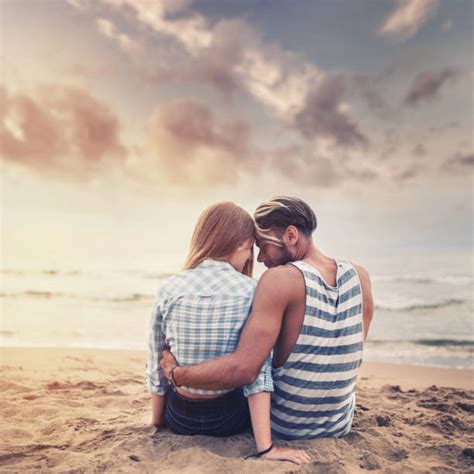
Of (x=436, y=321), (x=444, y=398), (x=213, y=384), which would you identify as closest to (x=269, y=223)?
(x=213, y=384)

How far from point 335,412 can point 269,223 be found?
44.5 inches

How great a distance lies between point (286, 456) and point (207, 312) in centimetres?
79

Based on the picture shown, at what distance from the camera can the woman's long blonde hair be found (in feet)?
8.21

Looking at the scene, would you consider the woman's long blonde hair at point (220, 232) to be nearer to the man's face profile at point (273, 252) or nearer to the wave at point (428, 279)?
the man's face profile at point (273, 252)

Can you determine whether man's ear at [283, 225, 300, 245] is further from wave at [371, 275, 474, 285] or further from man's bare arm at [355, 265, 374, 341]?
wave at [371, 275, 474, 285]

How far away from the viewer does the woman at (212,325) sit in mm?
2357

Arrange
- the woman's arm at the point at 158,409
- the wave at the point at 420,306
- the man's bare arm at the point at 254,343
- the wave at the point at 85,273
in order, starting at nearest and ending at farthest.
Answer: the man's bare arm at the point at 254,343 < the woman's arm at the point at 158,409 < the wave at the point at 420,306 < the wave at the point at 85,273

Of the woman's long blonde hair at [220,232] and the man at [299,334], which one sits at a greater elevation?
the woman's long blonde hair at [220,232]

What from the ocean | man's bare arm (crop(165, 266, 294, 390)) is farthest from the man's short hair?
the ocean

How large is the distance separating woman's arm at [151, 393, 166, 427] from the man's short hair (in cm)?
112

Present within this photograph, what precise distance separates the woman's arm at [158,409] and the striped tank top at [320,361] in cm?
65

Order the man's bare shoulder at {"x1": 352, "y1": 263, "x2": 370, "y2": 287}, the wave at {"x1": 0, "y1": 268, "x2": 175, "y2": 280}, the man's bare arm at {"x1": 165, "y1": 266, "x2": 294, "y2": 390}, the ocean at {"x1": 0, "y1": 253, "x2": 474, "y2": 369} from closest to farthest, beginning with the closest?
the man's bare arm at {"x1": 165, "y1": 266, "x2": 294, "y2": 390}
the man's bare shoulder at {"x1": 352, "y1": 263, "x2": 370, "y2": 287}
the ocean at {"x1": 0, "y1": 253, "x2": 474, "y2": 369}
the wave at {"x1": 0, "y1": 268, "x2": 175, "y2": 280}

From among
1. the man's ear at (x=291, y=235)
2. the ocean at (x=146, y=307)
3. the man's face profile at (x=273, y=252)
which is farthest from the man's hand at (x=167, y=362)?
the ocean at (x=146, y=307)

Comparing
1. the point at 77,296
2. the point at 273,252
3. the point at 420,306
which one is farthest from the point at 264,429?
the point at 77,296
